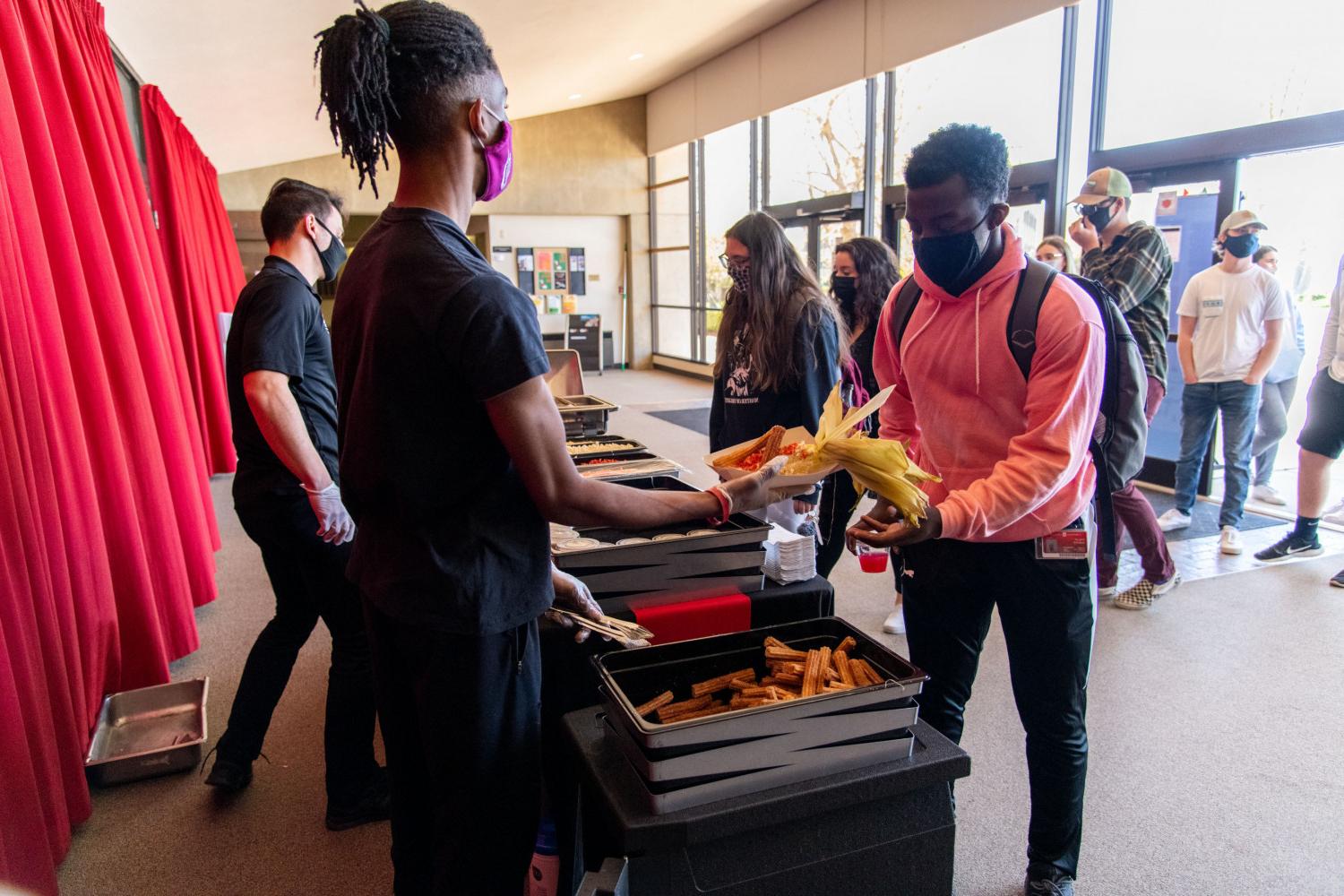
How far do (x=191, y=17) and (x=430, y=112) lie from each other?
3932 millimetres

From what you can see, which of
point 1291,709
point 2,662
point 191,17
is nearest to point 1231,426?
point 1291,709

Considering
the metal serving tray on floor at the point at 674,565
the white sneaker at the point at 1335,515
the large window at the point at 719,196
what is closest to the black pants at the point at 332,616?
the metal serving tray on floor at the point at 674,565

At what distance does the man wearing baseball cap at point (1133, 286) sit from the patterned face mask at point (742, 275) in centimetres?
180

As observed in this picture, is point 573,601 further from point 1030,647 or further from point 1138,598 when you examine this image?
point 1138,598

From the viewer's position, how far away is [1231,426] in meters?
4.70

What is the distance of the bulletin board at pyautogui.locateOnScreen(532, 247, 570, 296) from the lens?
13.6 meters

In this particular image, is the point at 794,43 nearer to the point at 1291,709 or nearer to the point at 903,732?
the point at 1291,709

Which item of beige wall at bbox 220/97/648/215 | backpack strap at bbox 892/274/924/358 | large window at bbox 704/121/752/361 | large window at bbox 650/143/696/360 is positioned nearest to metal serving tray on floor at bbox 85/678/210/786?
backpack strap at bbox 892/274/924/358

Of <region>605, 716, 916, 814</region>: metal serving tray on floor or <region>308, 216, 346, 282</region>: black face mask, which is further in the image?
<region>308, 216, 346, 282</region>: black face mask

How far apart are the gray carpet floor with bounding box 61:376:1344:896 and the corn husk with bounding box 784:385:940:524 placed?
2.11 ft

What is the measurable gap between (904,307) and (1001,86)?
19.0 ft

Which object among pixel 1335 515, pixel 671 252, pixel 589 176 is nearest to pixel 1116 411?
pixel 1335 515

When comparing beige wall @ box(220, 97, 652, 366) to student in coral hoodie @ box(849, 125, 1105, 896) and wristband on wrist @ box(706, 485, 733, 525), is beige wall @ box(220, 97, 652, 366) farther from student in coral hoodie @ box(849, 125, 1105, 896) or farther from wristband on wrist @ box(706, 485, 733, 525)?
wristband on wrist @ box(706, 485, 733, 525)

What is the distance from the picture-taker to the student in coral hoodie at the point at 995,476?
5.09 feet
